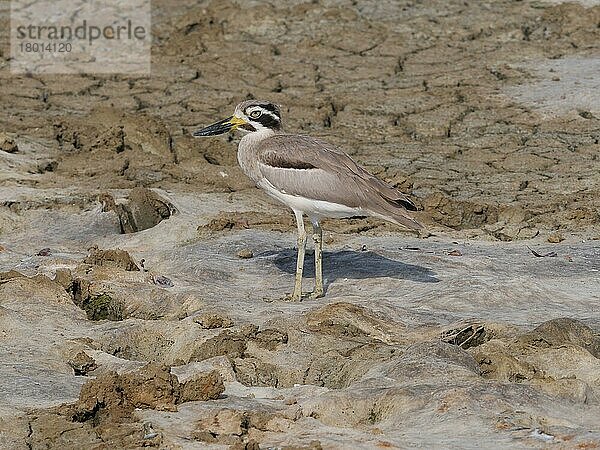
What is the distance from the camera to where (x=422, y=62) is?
11898 mm

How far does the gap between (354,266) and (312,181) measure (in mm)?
735

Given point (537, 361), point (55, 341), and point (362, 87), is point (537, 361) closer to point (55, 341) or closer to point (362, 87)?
point (55, 341)

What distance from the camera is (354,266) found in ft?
23.2

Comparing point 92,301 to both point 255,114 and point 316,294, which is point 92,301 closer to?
point 316,294

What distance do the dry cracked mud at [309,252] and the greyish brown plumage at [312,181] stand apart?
400mm

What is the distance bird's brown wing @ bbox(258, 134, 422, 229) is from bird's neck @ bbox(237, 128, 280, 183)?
0.14ft

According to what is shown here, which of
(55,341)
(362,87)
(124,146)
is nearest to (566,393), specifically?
(55,341)

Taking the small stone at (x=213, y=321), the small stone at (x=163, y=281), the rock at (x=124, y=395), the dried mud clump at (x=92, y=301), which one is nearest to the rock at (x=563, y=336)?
the small stone at (x=213, y=321)

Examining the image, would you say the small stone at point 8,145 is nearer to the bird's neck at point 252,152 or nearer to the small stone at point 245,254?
the small stone at point 245,254

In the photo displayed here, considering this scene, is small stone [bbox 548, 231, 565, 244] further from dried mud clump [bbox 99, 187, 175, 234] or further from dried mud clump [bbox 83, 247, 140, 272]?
dried mud clump [bbox 83, 247, 140, 272]

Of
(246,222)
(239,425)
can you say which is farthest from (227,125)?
(239,425)

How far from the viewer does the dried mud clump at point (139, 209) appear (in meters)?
7.82

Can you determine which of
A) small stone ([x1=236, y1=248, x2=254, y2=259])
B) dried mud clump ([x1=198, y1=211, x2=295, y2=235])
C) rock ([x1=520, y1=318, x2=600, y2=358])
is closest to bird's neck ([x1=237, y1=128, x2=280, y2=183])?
small stone ([x1=236, y1=248, x2=254, y2=259])

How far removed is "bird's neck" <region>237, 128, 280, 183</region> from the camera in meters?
6.74
